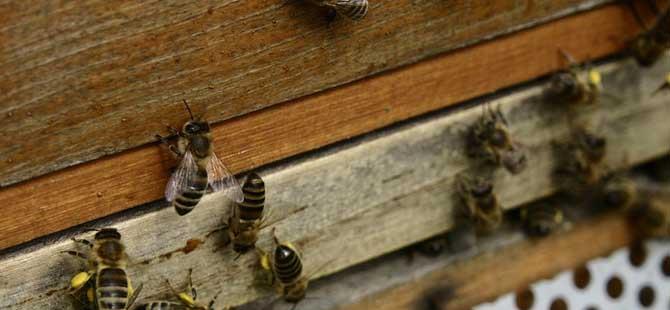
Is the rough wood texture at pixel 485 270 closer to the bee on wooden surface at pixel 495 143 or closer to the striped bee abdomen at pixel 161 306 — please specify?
the bee on wooden surface at pixel 495 143

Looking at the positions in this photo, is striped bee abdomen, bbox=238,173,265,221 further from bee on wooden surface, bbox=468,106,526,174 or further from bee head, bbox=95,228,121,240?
bee on wooden surface, bbox=468,106,526,174

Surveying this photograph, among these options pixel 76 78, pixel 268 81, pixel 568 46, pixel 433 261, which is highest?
pixel 76 78

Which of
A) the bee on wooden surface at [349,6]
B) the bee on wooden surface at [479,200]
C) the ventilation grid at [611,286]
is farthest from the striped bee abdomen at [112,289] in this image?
the ventilation grid at [611,286]

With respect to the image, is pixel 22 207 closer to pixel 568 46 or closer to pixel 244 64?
pixel 244 64

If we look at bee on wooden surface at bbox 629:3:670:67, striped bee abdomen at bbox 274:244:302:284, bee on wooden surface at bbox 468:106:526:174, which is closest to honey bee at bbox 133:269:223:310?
striped bee abdomen at bbox 274:244:302:284

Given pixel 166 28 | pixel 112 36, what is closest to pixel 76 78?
pixel 112 36

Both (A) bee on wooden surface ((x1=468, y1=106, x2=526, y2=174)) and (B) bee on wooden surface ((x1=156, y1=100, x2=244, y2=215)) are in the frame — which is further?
(A) bee on wooden surface ((x1=468, y1=106, x2=526, y2=174))

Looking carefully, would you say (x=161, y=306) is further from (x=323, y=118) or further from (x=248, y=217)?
(x=323, y=118)
